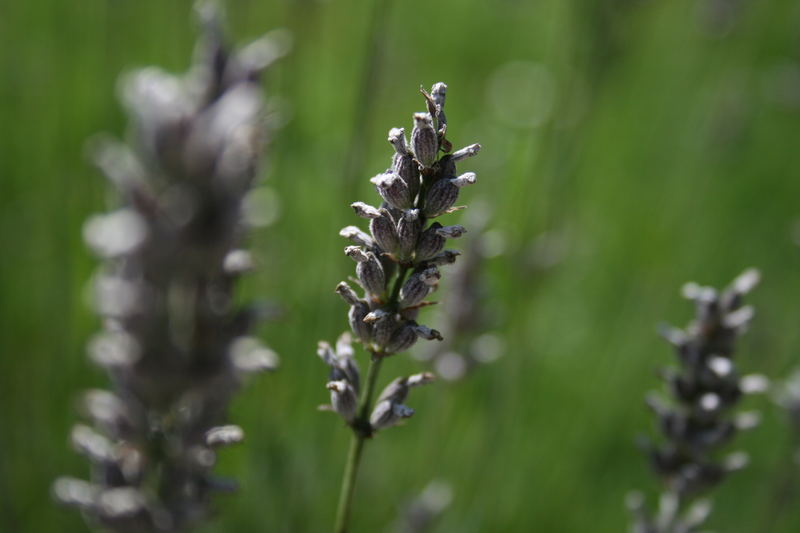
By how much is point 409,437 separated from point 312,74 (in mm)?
2371

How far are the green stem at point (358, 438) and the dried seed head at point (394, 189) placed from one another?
226 mm

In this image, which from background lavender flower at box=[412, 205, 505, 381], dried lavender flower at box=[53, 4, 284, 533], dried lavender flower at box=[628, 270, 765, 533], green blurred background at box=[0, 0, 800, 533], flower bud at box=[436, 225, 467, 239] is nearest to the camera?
dried lavender flower at box=[53, 4, 284, 533]

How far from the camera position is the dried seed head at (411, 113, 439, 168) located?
3.52 feet

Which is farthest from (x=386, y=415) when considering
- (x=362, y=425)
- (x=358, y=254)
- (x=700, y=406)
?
(x=700, y=406)

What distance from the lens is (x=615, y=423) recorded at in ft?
10.9

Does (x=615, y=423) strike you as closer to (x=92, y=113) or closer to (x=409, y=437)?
(x=409, y=437)

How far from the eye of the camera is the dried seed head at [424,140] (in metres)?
1.07

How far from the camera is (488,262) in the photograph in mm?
3559

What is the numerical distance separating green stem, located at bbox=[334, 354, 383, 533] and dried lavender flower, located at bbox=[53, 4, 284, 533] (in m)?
0.16

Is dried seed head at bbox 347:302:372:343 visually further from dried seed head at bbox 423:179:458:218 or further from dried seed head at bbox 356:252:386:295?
dried seed head at bbox 423:179:458:218

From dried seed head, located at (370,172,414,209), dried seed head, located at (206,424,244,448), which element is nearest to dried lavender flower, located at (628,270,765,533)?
dried seed head, located at (370,172,414,209)

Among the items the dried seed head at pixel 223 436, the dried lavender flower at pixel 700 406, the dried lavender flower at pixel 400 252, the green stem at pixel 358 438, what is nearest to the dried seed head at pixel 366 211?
the dried lavender flower at pixel 400 252

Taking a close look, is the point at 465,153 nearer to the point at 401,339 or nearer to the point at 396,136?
the point at 396,136

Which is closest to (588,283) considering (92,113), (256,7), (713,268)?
(713,268)
